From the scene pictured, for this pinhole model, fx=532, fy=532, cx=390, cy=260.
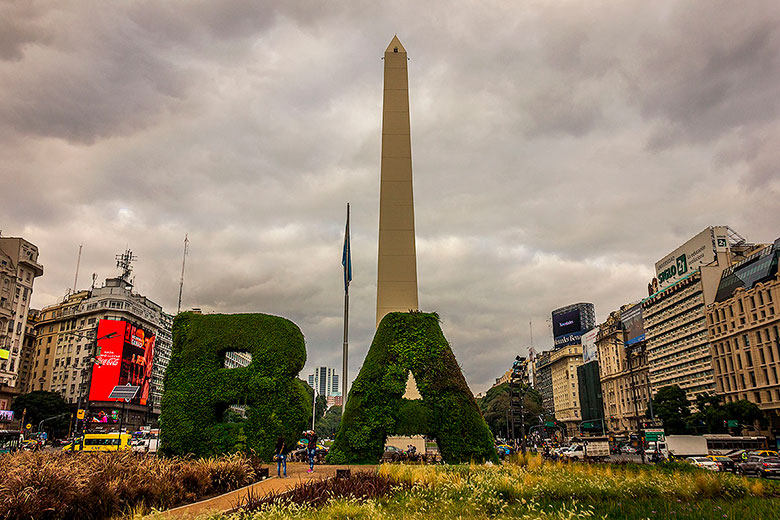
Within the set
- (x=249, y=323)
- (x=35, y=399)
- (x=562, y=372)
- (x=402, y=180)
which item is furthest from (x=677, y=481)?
(x=562, y=372)

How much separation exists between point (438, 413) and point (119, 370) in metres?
69.6

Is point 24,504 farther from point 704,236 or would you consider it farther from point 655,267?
point 655,267

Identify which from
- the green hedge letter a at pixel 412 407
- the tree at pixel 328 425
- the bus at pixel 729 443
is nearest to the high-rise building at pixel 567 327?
the tree at pixel 328 425

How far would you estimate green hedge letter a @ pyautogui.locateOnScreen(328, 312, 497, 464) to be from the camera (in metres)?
20.8

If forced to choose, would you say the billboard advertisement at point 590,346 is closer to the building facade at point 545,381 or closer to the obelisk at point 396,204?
the building facade at point 545,381

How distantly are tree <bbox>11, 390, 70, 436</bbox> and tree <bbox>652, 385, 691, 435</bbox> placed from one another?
3347 inches

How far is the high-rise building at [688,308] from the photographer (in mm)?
75875

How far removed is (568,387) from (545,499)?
145 m

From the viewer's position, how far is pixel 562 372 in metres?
150

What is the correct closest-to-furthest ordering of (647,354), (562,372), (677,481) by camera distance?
1. (677,481)
2. (647,354)
3. (562,372)

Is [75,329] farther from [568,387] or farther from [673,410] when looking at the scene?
[568,387]

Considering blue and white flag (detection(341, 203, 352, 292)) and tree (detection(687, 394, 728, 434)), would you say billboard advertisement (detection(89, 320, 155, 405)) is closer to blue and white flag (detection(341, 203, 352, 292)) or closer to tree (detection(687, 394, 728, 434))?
blue and white flag (detection(341, 203, 352, 292))

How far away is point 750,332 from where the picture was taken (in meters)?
64.4

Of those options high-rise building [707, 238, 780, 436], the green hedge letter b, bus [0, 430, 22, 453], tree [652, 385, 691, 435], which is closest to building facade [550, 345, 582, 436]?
tree [652, 385, 691, 435]
